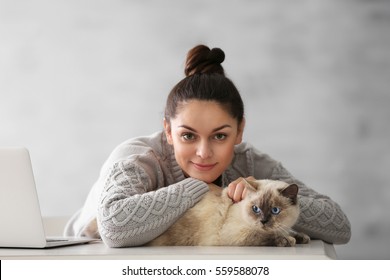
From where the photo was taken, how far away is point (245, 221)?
5.51 feet

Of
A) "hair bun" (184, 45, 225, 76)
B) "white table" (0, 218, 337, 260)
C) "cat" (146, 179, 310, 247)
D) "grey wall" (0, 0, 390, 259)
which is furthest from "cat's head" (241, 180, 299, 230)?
"grey wall" (0, 0, 390, 259)

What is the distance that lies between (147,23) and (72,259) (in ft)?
11.0

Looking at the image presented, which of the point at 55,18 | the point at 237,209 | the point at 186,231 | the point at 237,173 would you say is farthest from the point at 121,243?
the point at 55,18

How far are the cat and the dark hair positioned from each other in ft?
1.01

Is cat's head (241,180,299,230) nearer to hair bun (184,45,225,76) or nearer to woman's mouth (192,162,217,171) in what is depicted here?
woman's mouth (192,162,217,171)

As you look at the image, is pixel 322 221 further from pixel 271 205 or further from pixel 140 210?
pixel 140 210

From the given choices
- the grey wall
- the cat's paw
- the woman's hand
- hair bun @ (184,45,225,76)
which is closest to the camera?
the cat's paw

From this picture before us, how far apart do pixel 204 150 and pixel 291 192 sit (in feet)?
1.00

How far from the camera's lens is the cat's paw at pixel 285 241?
1.62m

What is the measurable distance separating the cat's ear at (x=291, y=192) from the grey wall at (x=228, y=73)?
2.63m

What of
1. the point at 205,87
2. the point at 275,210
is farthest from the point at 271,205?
the point at 205,87

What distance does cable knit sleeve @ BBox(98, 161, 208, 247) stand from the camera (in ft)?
5.47

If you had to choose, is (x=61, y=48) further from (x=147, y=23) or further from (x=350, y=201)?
(x=350, y=201)

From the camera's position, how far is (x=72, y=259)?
134cm
